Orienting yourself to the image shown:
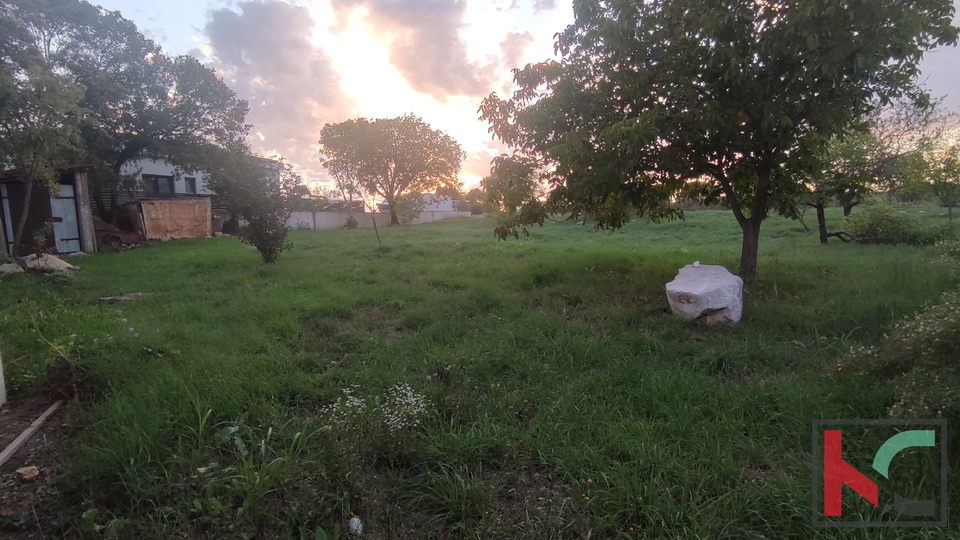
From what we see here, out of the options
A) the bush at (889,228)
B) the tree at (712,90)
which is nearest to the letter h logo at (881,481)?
the tree at (712,90)

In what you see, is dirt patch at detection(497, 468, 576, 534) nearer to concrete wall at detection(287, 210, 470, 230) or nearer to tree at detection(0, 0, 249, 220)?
tree at detection(0, 0, 249, 220)

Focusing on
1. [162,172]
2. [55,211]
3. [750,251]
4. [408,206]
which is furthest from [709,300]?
[408,206]

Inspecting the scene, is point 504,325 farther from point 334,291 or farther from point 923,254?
point 923,254

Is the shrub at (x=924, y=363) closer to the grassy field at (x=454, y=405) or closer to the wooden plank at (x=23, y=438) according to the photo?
the grassy field at (x=454, y=405)

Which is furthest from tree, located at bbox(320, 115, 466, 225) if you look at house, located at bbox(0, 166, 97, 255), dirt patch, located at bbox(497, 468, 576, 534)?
dirt patch, located at bbox(497, 468, 576, 534)

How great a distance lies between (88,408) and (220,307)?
275 centimetres

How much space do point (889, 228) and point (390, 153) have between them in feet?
79.8

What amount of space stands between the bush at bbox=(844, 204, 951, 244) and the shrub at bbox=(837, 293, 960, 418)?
10.00m

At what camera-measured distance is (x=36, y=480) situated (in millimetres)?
2439

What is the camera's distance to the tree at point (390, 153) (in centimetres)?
2725

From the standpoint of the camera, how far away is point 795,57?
4840 mm

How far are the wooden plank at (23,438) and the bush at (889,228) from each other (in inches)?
581

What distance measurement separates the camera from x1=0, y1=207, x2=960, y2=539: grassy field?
2125 millimetres

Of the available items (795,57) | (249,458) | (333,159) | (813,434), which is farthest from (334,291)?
(333,159)
